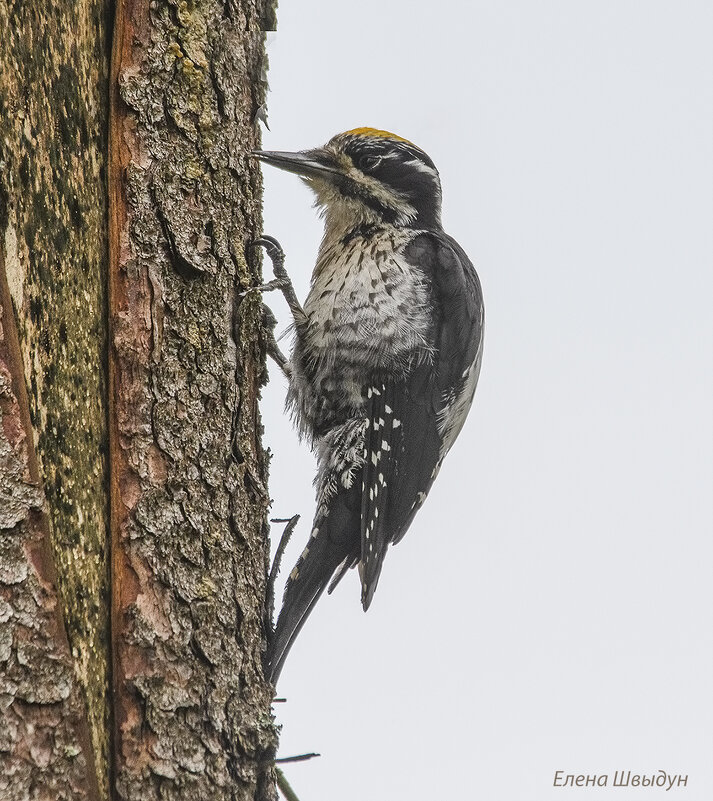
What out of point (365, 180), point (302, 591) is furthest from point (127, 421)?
point (365, 180)

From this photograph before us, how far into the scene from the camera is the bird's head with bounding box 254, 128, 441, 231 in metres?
3.33

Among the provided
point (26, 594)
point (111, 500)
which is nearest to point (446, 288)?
point (111, 500)

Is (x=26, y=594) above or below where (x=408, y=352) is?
below

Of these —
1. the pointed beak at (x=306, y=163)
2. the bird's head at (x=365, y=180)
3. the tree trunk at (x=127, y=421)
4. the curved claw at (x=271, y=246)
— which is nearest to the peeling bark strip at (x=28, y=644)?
the tree trunk at (x=127, y=421)

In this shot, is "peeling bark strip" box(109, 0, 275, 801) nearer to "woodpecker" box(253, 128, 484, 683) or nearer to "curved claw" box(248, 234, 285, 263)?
"curved claw" box(248, 234, 285, 263)

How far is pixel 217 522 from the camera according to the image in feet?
6.71

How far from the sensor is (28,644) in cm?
162

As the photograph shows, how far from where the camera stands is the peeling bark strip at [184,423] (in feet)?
6.05

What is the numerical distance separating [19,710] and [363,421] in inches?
68.2

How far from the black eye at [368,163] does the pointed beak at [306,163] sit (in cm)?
10

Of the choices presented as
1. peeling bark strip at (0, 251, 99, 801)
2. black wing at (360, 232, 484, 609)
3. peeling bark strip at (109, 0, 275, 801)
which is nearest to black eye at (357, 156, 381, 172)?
black wing at (360, 232, 484, 609)

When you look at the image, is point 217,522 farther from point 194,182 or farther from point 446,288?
point 446,288

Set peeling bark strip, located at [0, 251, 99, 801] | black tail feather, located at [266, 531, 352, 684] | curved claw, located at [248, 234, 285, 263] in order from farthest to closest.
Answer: curved claw, located at [248, 234, 285, 263], black tail feather, located at [266, 531, 352, 684], peeling bark strip, located at [0, 251, 99, 801]

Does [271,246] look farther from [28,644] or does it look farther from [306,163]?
[28,644]
